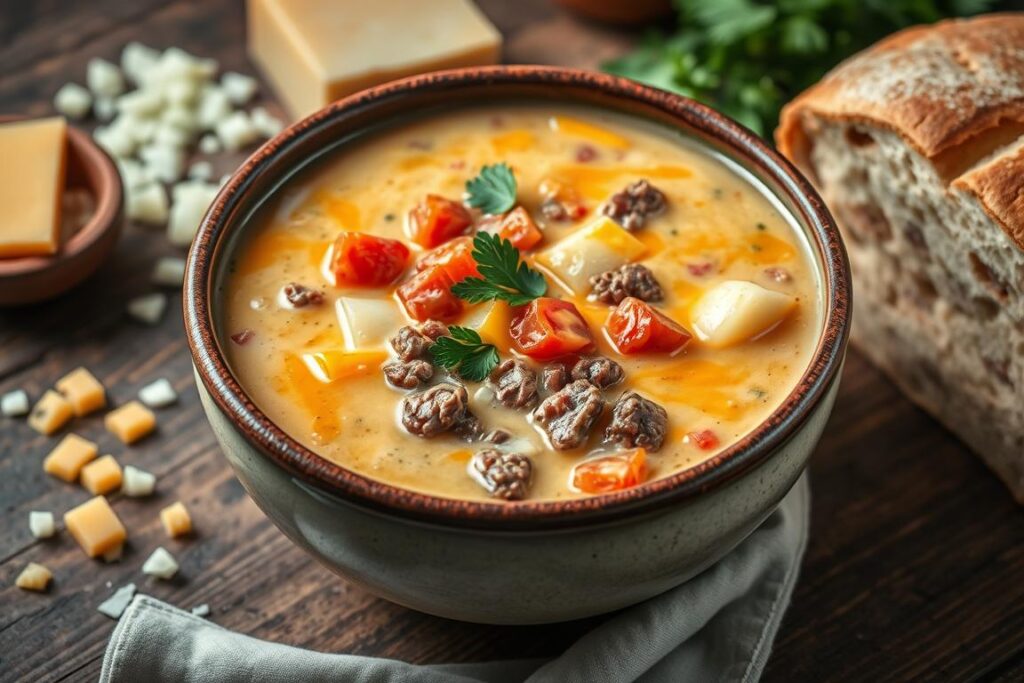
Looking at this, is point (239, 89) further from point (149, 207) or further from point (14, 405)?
point (14, 405)

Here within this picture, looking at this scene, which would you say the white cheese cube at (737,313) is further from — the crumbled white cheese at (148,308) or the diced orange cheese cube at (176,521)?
the crumbled white cheese at (148,308)

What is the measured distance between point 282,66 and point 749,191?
1703mm

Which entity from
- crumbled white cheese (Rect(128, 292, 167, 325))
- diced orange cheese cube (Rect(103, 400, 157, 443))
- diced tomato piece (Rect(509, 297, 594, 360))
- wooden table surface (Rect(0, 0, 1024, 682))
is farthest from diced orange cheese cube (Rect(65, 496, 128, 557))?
diced tomato piece (Rect(509, 297, 594, 360))

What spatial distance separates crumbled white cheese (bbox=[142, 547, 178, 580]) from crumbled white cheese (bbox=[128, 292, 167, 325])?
79 cm

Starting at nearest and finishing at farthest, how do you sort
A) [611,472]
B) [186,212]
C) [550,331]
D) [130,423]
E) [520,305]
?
[611,472] < [550,331] < [520,305] < [130,423] < [186,212]

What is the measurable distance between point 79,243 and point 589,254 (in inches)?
55.4

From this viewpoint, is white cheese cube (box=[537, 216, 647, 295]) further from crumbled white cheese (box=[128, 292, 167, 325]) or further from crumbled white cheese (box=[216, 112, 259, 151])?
crumbled white cheese (box=[216, 112, 259, 151])

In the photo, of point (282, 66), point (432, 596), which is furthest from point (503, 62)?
point (432, 596)

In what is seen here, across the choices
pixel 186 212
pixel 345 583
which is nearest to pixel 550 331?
pixel 345 583

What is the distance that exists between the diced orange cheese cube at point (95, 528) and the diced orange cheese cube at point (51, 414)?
32cm

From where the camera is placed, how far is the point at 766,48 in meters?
3.94

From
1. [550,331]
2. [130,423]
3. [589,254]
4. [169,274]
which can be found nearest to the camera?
[550,331]

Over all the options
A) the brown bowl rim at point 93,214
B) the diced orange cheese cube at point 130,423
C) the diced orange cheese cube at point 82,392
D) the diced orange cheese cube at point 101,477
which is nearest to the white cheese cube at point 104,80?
the brown bowl rim at point 93,214

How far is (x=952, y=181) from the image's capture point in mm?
2938
